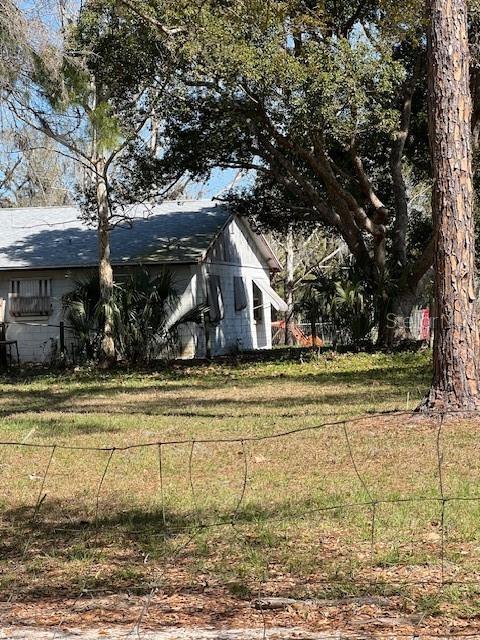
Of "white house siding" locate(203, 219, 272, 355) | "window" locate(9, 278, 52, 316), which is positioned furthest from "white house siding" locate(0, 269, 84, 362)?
"white house siding" locate(203, 219, 272, 355)

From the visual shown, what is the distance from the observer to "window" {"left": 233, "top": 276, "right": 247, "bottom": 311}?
92.4ft

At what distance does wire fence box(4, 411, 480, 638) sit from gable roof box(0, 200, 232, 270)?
1586 centimetres

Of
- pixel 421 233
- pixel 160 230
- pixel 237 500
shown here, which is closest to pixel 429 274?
pixel 421 233

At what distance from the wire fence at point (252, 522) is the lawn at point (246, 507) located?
0.02 metres

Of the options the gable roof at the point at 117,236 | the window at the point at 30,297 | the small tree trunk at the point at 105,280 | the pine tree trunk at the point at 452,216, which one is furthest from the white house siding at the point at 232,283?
the pine tree trunk at the point at 452,216

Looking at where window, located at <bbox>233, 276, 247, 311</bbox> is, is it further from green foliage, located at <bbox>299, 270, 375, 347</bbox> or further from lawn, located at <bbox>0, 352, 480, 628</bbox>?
lawn, located at <bbox>0, 352, 480, 628</bbox>

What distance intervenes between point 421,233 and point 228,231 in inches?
241

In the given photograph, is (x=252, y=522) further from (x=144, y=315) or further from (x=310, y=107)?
(x=144, y=315)

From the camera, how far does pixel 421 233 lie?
2967 cm

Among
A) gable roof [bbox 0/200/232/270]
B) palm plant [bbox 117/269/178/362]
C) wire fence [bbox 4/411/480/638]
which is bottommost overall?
wire fence [bbox 4/411/480/638]

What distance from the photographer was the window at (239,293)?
1109 inches

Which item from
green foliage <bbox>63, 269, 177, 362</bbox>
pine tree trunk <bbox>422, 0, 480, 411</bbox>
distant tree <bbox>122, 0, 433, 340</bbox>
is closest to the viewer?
pine tree trunk <bbox>422, 0, 480, 411</bbox>

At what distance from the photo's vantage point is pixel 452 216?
9.95 m

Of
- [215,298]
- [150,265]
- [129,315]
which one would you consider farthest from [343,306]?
[150,265]
